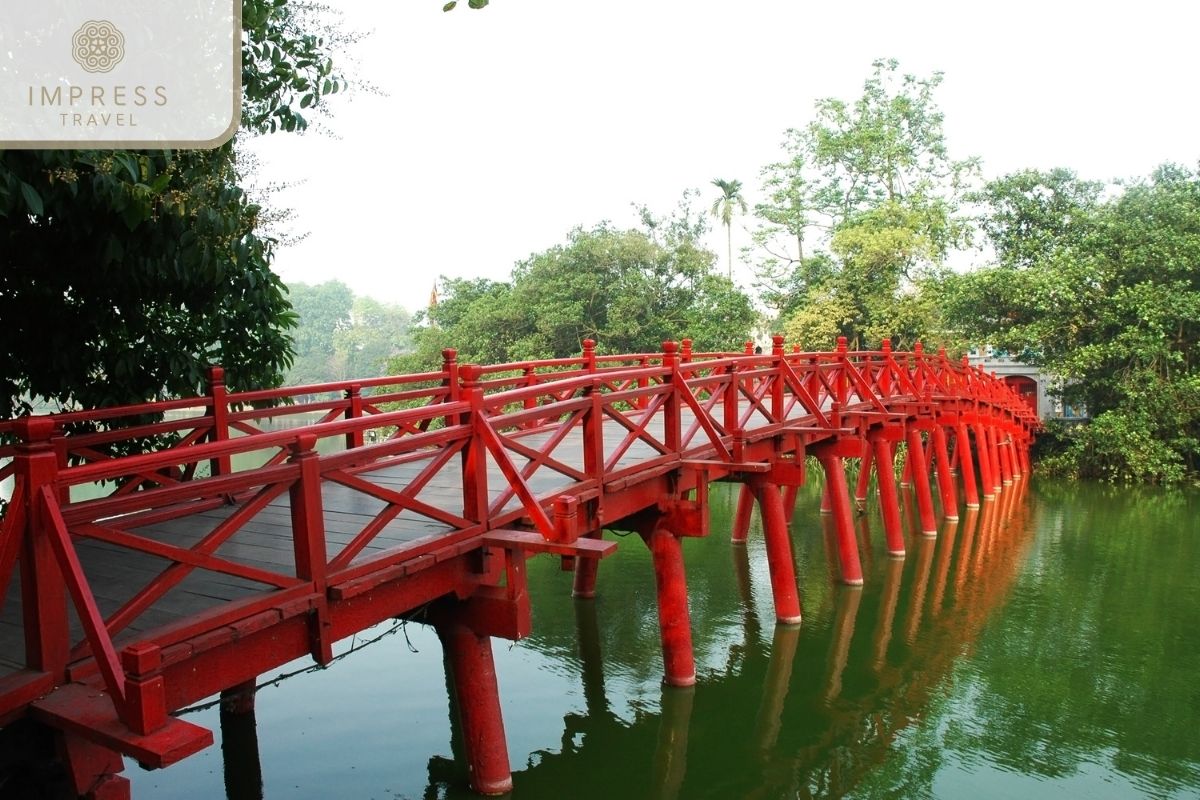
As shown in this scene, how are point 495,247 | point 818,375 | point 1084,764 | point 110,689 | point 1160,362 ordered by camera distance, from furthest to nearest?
point 495,247
point 1160,362
point 818,375
point 1084,764
point 110,689

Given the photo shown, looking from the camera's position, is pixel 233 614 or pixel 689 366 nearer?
pixel 233 614

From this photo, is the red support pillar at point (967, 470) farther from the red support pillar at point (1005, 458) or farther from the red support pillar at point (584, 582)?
the red support pillar at point (584, 582)

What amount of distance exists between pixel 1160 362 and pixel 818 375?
15.0m

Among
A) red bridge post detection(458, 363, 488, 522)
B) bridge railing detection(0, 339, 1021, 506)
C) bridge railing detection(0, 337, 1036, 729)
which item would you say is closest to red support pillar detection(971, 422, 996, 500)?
bridge railing detection(0, 339, 1021, 506)


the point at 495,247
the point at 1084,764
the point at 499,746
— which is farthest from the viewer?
the point at 495,247

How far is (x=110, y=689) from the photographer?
10.8 feet

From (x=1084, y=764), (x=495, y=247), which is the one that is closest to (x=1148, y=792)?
(x=1084, y=764)

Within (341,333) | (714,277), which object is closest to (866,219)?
(714,277)

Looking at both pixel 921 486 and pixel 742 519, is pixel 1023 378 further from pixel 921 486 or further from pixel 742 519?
pixel 742 519

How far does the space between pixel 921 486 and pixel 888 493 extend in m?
2.07

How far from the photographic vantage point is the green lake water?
6.98m

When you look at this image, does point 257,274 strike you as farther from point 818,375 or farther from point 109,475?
point 818,375

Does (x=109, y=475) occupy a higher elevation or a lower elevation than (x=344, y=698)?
higher

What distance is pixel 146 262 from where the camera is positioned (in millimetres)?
5965
